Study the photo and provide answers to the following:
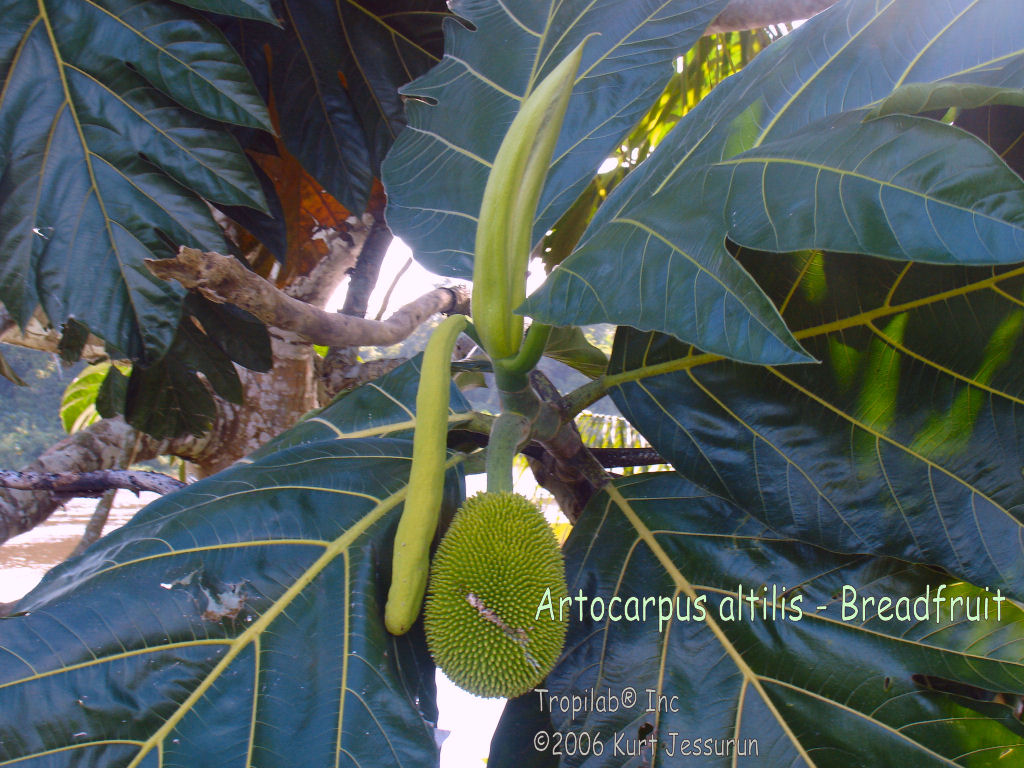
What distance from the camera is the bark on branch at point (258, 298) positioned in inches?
23.3

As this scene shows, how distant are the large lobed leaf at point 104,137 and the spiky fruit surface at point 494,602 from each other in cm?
57

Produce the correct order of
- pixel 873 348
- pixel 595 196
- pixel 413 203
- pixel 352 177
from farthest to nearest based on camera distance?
pixel 595 196
pixel 352 177
pixel 413 203
pixel 873 348

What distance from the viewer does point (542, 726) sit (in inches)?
23.7

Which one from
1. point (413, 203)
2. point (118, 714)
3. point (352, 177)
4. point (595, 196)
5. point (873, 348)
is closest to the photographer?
point (118, 714)

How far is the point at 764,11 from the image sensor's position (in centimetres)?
133

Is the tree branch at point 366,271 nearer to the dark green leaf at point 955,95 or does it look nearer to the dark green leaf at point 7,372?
the dark green leaf at point 7,372

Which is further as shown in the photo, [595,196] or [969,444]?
[595,196]

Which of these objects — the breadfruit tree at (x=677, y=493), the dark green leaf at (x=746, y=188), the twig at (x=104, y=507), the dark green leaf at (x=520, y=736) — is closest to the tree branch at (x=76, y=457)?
the twig at (x=104, y=507)

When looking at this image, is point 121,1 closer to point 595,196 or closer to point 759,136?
point 759,136

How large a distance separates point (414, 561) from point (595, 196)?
138 centimetres

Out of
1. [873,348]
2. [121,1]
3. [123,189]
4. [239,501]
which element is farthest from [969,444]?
[121,1]

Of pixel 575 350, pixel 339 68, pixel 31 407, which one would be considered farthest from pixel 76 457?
pixel 31 407

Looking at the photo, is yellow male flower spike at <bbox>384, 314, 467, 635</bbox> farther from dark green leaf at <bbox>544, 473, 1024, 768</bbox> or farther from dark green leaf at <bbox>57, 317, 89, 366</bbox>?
dark green leaf at <bbox>57, 317, 89, 366</bbox>

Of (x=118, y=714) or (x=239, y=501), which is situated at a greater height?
(x=239, y=501)
